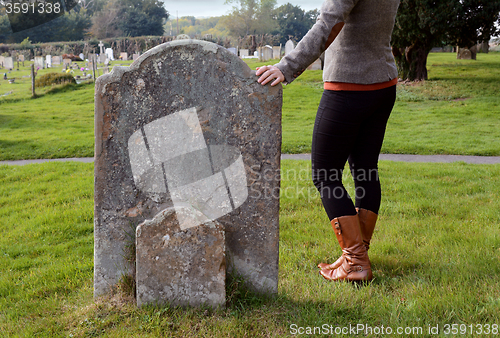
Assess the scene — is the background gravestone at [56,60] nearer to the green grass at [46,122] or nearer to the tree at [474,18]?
the green grass at [46,122]

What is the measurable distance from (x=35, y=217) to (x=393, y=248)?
340cm

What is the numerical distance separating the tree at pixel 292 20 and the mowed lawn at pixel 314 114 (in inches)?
1506

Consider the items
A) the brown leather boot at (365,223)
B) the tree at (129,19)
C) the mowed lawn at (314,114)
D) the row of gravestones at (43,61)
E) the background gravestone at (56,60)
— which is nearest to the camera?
the brown leather boot at (365,223)

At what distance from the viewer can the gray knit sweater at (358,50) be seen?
→ 7.01 ft

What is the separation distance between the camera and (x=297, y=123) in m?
10.8

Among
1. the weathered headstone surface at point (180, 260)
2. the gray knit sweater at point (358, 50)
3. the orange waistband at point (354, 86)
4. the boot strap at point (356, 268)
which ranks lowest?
the boot strap at point (356, 268)

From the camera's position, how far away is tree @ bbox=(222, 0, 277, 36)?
5778 cm

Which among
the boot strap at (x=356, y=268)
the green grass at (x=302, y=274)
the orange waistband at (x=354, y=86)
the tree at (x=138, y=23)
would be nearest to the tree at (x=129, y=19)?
the tree at (x=138, y=23)

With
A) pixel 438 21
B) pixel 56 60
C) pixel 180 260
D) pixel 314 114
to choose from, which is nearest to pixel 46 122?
pixel 314 114

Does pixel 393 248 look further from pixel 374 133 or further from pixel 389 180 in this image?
pixel 389 180

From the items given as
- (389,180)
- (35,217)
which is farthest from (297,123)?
(35,217)

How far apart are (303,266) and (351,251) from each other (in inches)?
18.4

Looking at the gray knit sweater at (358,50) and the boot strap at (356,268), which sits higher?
the gray knit sweater at (358,50)

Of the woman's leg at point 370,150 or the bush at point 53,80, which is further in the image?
the bush at point 53,80
